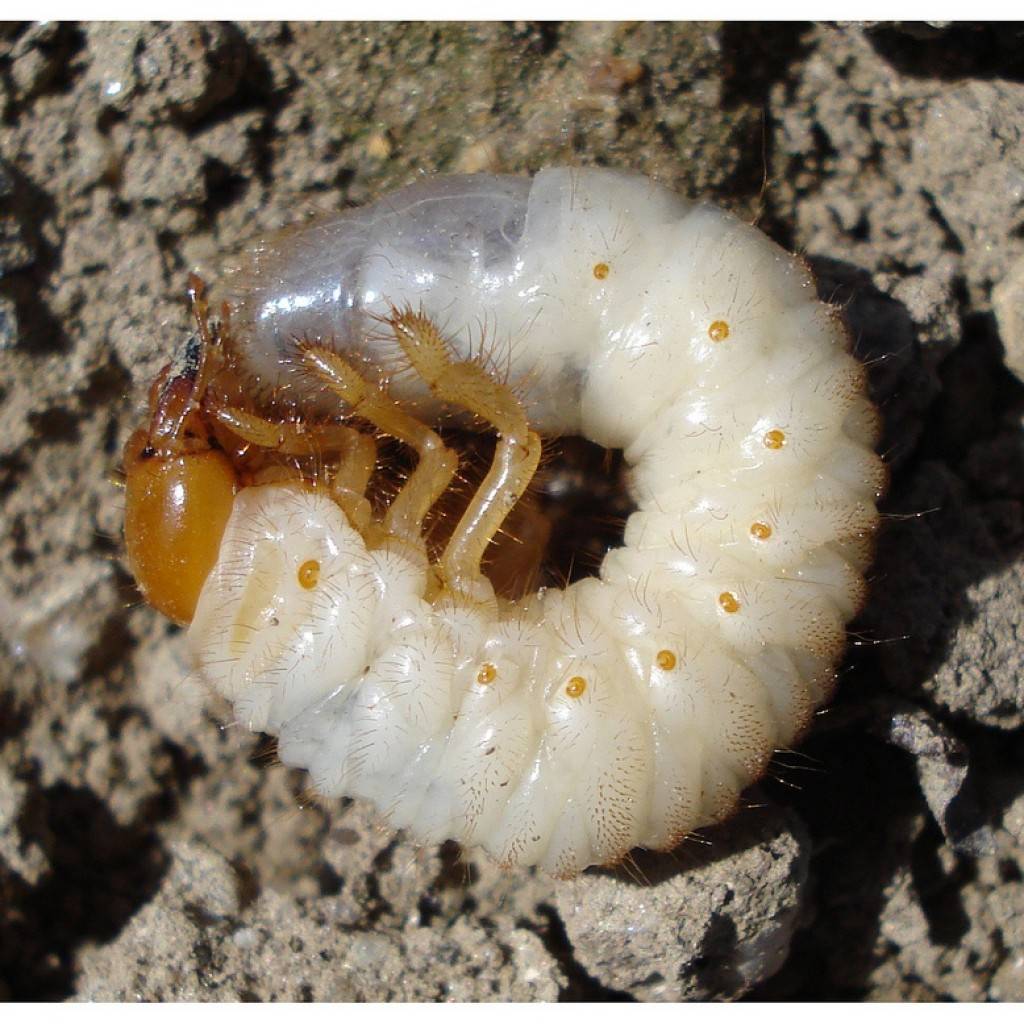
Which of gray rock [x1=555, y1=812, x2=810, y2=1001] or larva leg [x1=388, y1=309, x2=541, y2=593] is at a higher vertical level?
larva leg [x1=388, y1=309, x2=541, y2=593]

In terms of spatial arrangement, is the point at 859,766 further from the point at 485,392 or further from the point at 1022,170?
the point at 1022,170

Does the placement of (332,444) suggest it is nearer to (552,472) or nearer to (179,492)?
(179,492)

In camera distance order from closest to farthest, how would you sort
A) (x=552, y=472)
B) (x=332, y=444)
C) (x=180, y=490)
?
(x=180, y=490)
(x=332, y=444)
(x=552, y=472)

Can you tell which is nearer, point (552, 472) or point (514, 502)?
point (514, 502)

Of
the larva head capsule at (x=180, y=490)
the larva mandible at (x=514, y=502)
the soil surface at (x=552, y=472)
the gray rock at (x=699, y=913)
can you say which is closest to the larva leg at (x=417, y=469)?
the larva mandible at (x=514, y=502)

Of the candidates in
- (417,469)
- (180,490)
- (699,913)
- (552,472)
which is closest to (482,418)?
(417,469)

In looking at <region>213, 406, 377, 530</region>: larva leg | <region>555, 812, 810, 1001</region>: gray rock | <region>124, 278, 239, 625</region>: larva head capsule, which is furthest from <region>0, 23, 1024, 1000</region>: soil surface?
<region>213, 406, 377, 530</region>: larva leg

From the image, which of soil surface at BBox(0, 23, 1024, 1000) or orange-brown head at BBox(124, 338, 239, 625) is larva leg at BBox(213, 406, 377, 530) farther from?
soil surface at BBox(0, 23, 1024, 1000)

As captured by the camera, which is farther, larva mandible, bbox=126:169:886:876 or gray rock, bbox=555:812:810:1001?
gray rock, bbox=555:812:810:1001
